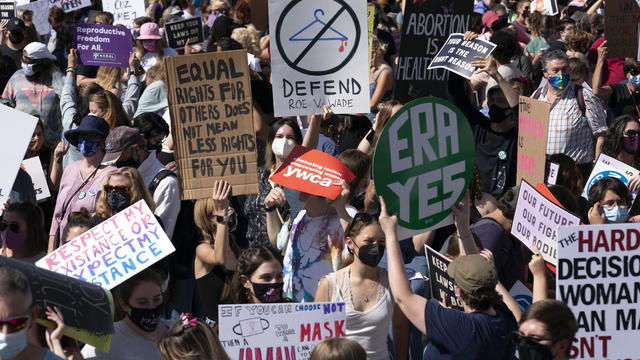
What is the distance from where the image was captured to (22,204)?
640 centimetres

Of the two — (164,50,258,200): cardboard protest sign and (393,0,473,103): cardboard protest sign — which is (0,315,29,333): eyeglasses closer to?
(164,50,258,200): cardboard protest sign

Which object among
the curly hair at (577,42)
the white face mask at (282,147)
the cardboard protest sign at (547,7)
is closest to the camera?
the white face mask at (282,147)

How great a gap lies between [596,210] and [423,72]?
2263mm

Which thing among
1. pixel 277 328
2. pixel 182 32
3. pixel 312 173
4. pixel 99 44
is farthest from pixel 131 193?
pixel 182 32

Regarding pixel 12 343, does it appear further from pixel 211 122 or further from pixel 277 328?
pixel 211 122

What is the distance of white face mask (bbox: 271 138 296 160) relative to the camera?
7219mm

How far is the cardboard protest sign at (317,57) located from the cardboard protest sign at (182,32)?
6004 millimetres

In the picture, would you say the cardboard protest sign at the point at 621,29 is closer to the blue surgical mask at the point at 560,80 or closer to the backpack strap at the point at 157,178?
the blue surgical mask at the point at 560,80

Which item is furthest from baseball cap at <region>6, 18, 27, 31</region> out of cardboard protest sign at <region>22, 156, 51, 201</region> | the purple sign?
cardboard protest sign at <region>22, 156, 51, 201</region>

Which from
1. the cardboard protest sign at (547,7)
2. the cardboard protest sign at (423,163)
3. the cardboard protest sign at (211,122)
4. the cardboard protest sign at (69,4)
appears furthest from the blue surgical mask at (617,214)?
the cardboard protest sign at (69,4)

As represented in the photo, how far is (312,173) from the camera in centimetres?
637

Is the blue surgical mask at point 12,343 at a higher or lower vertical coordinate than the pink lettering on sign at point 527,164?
higher

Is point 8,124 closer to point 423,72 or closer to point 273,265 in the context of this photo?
point 273,265

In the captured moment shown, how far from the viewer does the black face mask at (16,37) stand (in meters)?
12.1
